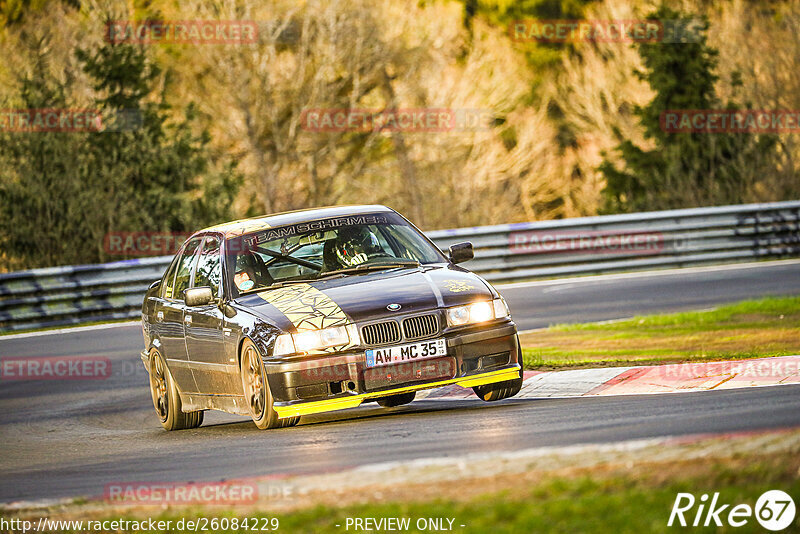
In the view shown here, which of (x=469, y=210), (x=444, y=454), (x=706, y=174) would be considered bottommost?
(x=469, y=210)

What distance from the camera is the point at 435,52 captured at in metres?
44.5

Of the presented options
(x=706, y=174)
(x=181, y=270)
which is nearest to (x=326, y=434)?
(x=181, y=270)

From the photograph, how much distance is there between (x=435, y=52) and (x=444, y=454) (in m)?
38.5

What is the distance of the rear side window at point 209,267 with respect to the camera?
10368mm

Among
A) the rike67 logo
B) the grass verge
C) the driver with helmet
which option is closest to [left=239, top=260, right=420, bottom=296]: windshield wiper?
the driver with helmet

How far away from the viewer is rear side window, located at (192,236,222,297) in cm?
1037

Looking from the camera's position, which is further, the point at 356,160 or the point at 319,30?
the point at 356,160

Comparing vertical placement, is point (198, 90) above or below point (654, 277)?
above

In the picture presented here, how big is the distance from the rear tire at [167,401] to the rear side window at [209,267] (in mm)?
903

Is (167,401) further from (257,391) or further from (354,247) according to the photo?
(354,247)

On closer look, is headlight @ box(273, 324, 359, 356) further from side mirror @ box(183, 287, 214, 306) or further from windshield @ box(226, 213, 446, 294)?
side mirror @ box(183, 287, 214, 306)

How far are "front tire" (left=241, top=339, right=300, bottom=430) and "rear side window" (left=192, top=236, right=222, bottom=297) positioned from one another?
925 millimetres

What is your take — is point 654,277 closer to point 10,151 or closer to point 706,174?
point 706,174

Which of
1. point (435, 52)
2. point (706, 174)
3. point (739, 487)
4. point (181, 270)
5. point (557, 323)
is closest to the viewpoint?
point (739, 487)
